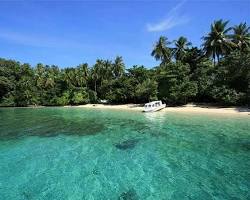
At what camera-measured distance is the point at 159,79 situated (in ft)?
149

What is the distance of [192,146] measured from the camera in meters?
16.1

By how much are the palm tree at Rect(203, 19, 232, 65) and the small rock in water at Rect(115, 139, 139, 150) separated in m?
34.5

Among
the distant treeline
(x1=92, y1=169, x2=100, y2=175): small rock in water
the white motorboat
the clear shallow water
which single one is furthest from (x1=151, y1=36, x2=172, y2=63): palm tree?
(x1=92, y1=169, x2=100, y2=175): small rock in water

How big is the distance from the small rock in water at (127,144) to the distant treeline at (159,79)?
22753 mm

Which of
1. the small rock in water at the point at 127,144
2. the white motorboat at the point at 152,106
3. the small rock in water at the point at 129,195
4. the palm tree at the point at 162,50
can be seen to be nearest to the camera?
the small rock in water at the point at 129,195

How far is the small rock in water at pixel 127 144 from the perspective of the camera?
1612 cm

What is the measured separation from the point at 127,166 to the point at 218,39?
40.5 m

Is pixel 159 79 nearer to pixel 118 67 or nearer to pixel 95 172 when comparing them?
pixel 118 67

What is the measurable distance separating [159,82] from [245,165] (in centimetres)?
3443

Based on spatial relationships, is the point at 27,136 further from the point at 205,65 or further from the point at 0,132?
the point at 205,65

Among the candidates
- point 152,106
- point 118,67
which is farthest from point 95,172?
point 118,67

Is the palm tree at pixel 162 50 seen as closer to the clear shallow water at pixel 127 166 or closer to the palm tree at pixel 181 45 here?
the palm tree at pixel 181 45

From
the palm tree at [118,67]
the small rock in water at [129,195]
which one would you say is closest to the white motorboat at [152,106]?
the palm tree at [118,67]

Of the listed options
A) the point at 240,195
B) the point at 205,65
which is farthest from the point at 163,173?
the point at 205,65
